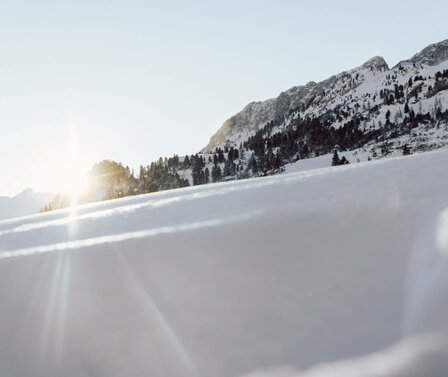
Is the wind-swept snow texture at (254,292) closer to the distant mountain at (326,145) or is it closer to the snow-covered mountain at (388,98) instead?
the distant mountain at (326,145)

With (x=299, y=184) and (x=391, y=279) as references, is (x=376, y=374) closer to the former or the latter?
(x=391, y=279)

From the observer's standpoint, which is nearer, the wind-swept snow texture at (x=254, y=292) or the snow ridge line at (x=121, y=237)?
the wind-swept snow texture at (x=254, y=292)

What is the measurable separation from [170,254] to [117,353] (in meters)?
0.75

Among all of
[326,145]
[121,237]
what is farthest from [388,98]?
[121,237]

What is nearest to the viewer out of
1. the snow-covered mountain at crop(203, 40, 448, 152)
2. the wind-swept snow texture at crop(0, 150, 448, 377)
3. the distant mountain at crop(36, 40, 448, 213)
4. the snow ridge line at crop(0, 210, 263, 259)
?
the wind-swept snow texture at crop(0, 150, 448, 377)

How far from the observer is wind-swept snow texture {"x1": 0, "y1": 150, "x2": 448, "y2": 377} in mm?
1902

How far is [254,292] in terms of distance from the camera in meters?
2.33

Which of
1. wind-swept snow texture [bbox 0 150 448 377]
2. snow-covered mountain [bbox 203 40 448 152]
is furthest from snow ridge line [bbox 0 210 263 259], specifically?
snow-covered mountain [bbox 203 40 448 152]

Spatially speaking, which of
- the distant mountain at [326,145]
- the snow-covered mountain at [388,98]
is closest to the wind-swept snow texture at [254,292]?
the distant mountain at [326,145]

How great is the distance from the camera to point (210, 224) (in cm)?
303

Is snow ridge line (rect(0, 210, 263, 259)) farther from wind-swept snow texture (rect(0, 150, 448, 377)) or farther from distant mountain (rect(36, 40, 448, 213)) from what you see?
distant mountain (rect(36, 40, 448, 213))

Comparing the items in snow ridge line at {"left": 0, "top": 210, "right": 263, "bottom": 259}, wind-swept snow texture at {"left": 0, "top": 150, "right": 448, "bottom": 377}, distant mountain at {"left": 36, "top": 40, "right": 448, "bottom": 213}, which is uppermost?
distant mountain at {"left": 36, "top": 40, "right": 448, "bottom": 213}

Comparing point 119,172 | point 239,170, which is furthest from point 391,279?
point 119,172

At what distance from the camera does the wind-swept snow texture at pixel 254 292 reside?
1902 millimetres
